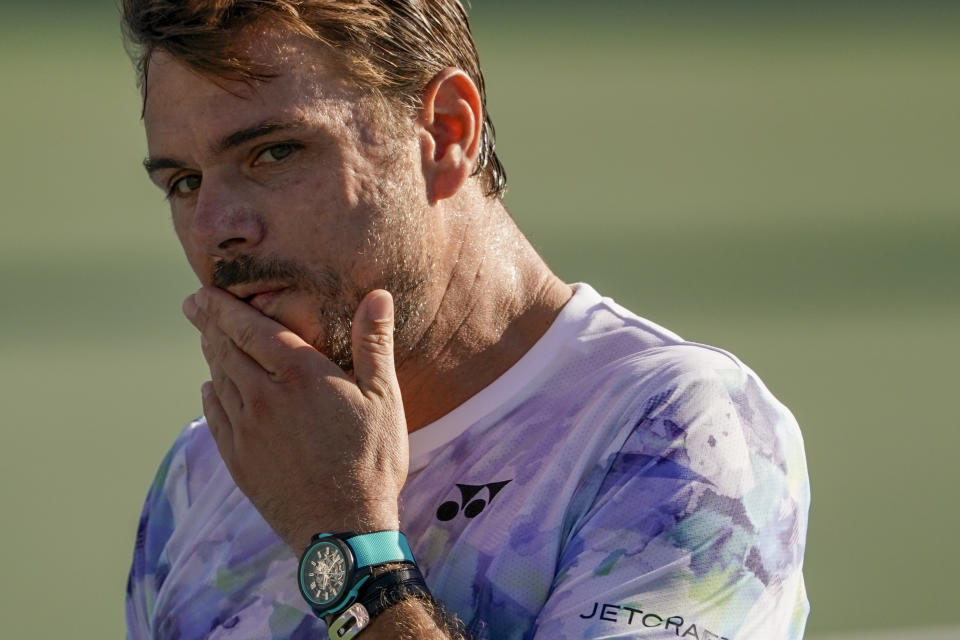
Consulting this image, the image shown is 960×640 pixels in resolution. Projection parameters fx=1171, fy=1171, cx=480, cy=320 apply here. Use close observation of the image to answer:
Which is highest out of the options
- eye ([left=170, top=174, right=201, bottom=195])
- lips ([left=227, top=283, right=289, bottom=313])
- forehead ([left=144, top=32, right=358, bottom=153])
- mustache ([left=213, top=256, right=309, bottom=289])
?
forehead ([left=144, top=32, right=358, bottom=153])

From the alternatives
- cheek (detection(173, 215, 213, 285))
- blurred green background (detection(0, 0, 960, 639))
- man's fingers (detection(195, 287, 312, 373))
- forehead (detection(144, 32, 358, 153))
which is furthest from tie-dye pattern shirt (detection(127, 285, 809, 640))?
blurred green background (detection(0, 0, 960, 639))

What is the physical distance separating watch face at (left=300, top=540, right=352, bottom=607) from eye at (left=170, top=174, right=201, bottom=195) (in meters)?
0.63

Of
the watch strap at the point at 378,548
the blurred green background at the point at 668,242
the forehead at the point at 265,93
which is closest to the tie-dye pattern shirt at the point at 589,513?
the watch strap at the point at 378,548

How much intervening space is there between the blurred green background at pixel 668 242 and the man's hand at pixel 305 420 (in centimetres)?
190

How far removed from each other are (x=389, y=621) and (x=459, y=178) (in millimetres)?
729

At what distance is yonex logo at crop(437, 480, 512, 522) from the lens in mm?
1589

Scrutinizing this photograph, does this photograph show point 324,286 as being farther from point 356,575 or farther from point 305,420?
point 356,575

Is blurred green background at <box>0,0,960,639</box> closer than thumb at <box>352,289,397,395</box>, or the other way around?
thumb at <box>352,289,397,395</box>

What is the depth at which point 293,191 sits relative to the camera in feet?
5.49

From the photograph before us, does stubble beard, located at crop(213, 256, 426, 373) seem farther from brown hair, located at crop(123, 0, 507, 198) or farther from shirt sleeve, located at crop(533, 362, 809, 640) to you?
shirt sleeve, located at crop(533, 362, 809, 640)

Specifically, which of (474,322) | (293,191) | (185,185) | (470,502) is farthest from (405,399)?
(185,185)

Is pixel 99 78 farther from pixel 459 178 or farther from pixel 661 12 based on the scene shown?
pixel 459 178

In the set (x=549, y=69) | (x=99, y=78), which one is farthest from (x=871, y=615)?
(x=99, y=78)

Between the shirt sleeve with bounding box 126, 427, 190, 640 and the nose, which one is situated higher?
the nose
